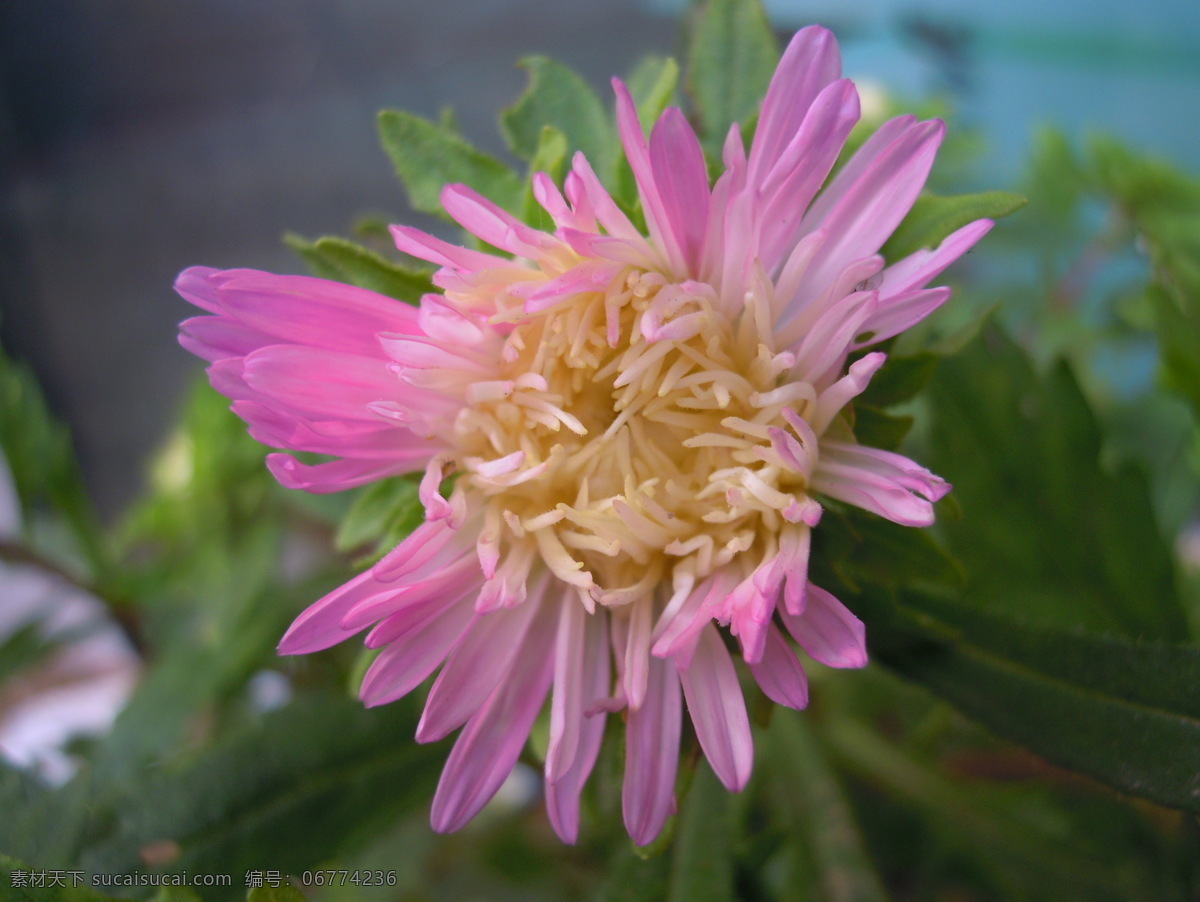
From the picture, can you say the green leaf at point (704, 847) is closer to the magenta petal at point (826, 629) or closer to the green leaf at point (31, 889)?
the magenta petal at point (826, 629)

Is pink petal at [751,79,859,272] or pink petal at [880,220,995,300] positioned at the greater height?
pink petal at [751,79,859,272]

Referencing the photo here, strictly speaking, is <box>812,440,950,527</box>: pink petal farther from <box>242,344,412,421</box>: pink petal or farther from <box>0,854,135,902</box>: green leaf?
<box>0,854,135,902</box>: green leaf

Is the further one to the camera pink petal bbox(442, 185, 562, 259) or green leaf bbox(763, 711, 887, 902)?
green leaf bbox(763, 711, 887, 902)

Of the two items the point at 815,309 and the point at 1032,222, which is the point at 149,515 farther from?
the point at 1032,222

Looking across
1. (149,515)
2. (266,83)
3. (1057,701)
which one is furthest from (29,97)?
(1057,701)

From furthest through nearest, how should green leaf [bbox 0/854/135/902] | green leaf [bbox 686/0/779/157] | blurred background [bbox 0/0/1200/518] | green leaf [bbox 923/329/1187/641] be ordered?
blurred background [bbox 0/0/1200/518] → green leaf [bbox 923/329/1187/641] → green leaf [bbox 686/0/779/157] → green leaf [bbox 0/854/135/902]

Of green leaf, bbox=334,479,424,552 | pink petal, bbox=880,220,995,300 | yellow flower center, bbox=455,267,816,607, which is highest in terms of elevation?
pink petal, bbox=880,220,995,300

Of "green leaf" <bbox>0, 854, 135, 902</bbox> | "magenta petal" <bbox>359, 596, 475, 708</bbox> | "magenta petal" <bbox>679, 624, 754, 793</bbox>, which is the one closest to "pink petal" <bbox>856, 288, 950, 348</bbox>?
"magenta petal" <bbox>679, 624, 754, 793</bbox>
